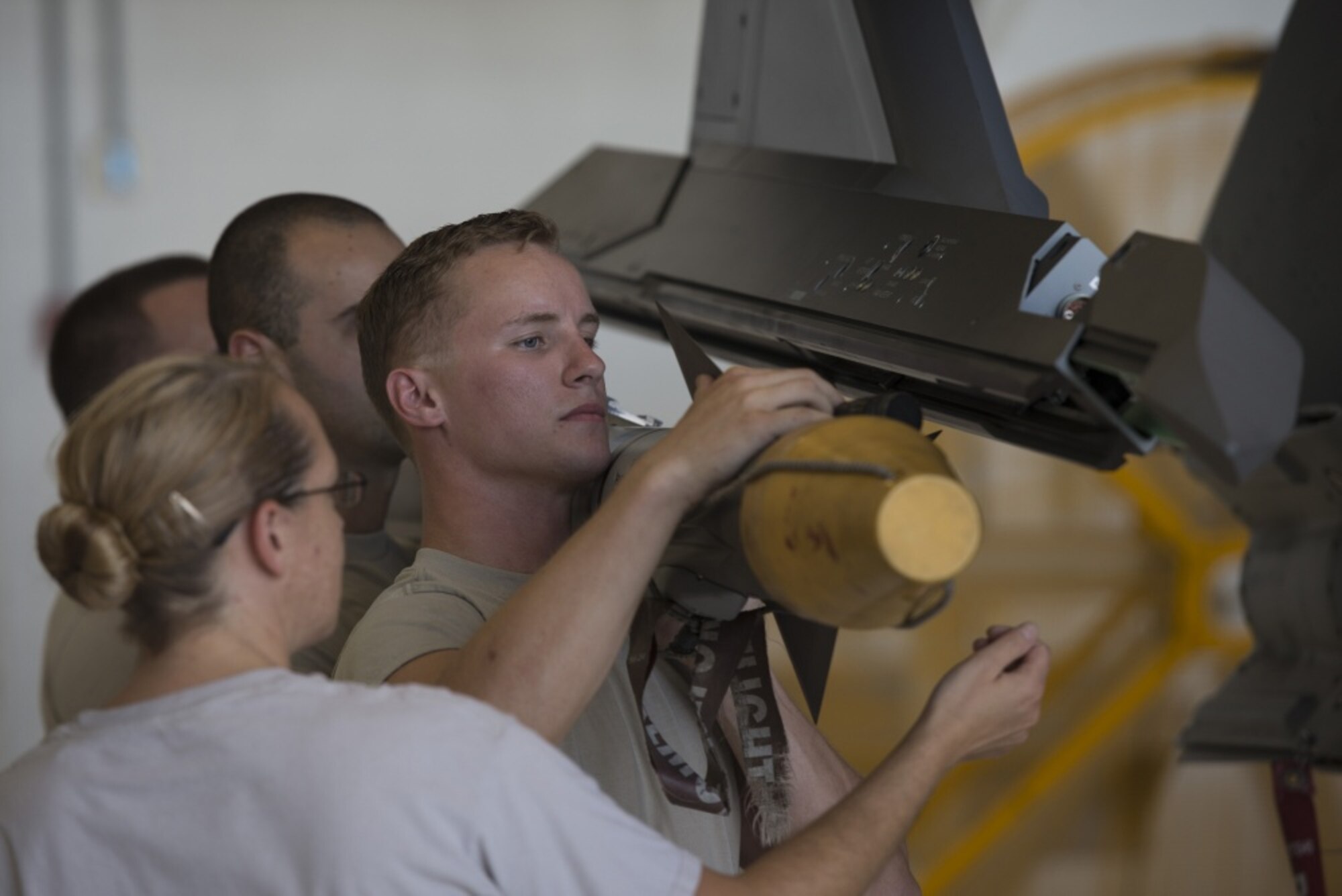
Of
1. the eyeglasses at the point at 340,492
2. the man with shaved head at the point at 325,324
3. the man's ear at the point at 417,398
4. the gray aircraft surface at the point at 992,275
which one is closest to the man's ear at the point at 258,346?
the man with shaved head at the point at 325,324

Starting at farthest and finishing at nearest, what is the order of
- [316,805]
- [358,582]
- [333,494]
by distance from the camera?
[358,582] < [333,494] < [316,805]

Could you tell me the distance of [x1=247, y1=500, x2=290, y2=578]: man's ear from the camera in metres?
0.87

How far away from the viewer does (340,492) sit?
0.94m

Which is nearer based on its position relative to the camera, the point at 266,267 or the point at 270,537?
the point at 270,537

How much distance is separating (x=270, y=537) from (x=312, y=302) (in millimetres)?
767

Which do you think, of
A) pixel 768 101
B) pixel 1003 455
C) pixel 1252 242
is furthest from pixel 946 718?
pixel 1003 455

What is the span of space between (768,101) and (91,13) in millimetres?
1971

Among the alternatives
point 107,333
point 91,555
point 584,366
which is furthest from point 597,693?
point 107,333

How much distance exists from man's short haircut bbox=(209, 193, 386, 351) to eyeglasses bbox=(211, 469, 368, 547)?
0.66 metres

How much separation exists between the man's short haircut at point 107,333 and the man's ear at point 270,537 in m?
1.24

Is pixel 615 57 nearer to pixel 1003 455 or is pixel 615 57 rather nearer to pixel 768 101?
pixel 1003 455

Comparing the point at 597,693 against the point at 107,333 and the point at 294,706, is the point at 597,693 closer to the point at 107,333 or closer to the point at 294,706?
the point at 294,706

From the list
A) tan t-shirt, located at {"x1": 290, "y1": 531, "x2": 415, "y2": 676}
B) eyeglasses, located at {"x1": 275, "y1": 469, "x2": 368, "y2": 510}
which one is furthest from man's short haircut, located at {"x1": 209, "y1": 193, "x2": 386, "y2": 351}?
eyeglasses, located at {"x1": 275, "y1": 469, "x2": 368, "y2": 510}

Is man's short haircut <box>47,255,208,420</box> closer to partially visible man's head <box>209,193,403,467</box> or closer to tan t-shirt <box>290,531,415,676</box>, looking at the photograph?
partially visible man's head <box>209,193,403,467</box>
